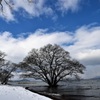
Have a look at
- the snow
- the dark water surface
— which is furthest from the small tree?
the snow

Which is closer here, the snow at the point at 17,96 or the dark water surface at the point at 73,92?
the snow at the point at 17,96

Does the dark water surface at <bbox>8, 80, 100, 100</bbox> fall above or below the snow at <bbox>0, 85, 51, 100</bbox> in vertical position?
above

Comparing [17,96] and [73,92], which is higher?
[73,92]

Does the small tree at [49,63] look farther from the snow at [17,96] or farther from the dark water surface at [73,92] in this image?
the snow at [17,96]

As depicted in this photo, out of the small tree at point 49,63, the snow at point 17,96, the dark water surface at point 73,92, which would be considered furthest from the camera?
the small tree at point 49,63

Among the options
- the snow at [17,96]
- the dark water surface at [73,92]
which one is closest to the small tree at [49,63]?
the dark water surface at [73,92]

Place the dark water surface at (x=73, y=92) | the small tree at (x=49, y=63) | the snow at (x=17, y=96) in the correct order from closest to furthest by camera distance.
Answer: the snow at (x=17, y=96)
the dark water surface at (x=73, y=92)
the small tree at (x=49, y=63)

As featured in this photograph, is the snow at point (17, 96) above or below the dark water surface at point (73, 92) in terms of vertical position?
below

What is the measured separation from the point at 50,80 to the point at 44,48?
28.4 feet

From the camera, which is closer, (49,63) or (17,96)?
(17,96)

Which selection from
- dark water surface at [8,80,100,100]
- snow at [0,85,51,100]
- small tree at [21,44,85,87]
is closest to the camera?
snow at [0,85,51,100]

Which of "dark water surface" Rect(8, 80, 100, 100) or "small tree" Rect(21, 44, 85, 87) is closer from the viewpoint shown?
"dark water surface" Rect(8, 80, 100, 100)

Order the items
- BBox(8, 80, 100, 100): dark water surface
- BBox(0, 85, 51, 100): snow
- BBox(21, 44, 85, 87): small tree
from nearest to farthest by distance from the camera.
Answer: BBox(0, 85, 51, 100): snow < BBox(8, 80, 100, 100): dark water surface < BBox(21, 44, 85, 87): small tree

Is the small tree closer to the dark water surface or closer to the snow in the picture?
the dark water surface
